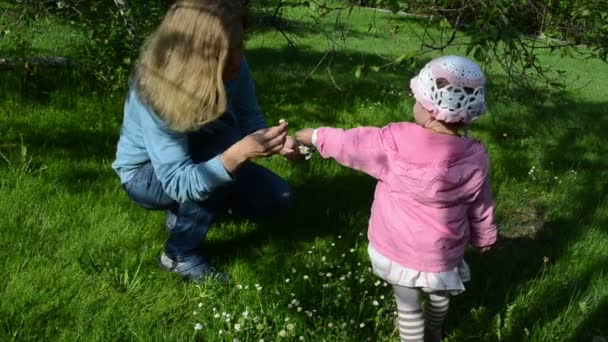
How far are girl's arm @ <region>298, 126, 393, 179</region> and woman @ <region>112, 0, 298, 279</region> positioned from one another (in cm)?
28

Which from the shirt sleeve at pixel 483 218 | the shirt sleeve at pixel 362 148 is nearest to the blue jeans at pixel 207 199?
the shirt sleeve at pixel 362 148

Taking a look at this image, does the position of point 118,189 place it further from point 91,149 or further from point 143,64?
point 143,64

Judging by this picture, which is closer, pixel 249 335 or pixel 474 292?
pixel 249 335

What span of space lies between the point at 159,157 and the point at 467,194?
1356 mm

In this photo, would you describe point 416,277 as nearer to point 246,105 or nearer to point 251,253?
point 251,253

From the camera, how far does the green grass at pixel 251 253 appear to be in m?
2.63

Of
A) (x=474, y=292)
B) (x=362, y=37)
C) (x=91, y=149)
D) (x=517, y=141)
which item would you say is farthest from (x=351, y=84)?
(x=362, y=37)

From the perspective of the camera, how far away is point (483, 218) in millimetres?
2615

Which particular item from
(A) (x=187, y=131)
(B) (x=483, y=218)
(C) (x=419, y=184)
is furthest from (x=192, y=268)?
(B) (x=483, y=218)

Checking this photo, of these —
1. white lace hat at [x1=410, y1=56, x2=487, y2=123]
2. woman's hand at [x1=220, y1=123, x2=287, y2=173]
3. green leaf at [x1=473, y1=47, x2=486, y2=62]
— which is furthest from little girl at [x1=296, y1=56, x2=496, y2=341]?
green leaf at [x1=473, y1=47, x2=486, y2=62]

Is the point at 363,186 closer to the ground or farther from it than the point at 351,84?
farther from it

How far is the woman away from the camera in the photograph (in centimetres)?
279

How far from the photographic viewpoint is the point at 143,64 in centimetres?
297

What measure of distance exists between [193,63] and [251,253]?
40.0 inches
